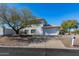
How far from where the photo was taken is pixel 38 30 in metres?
9.59

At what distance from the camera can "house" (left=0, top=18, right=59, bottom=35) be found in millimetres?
9539

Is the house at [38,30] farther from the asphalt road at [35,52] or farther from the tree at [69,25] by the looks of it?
the asphalt road at [35,52]

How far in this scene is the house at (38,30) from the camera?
31.3 feet

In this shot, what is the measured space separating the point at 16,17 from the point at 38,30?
0.62 meters

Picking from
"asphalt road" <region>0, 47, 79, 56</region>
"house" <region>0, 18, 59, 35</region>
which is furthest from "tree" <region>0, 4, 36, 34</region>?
"asphalt road" <region>0, 47, 79, 56</region>

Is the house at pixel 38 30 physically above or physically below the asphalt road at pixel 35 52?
above

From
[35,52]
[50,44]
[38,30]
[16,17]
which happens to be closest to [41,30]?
[38,30]

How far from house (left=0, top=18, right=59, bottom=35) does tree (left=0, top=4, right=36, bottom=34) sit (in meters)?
0.10

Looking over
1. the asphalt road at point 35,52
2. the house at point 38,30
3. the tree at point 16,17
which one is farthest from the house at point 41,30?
the asphalt road at point 35,52

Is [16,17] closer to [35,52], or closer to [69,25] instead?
[35,52]

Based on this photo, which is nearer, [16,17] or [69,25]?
[69,25]

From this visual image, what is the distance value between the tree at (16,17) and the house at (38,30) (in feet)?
0.34

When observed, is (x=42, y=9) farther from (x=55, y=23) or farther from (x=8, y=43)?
(x=8, y=43)

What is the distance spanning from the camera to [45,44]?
31.5ft
